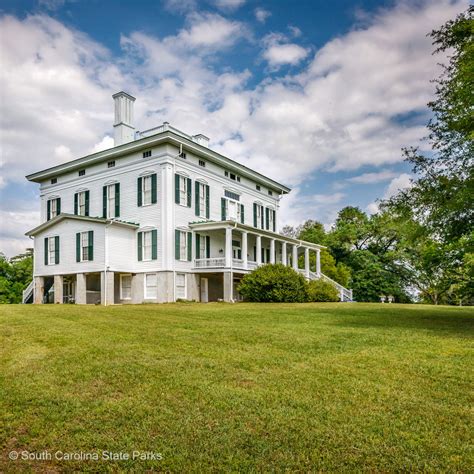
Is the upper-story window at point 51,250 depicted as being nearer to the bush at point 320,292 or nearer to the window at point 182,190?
the window at point 182,190

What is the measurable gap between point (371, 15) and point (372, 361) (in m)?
10.9

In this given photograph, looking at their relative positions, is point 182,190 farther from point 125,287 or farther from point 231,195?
point 125,287

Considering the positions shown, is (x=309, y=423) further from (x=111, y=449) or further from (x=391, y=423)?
(x=111, y=449)

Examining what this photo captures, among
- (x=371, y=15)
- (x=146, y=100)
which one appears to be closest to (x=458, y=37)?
(x=371, y=15)

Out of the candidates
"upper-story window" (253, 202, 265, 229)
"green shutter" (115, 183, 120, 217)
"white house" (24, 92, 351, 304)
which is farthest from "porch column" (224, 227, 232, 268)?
"upper-story window" (253, 202, 265, 229)

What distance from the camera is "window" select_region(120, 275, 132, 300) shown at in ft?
79.6

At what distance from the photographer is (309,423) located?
394 centimetres

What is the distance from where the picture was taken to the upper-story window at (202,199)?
25.3 m

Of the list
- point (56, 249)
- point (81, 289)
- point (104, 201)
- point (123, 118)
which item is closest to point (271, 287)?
point (81, 289)

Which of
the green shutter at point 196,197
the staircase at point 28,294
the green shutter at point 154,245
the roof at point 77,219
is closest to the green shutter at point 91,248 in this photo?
the roof at point 77,219

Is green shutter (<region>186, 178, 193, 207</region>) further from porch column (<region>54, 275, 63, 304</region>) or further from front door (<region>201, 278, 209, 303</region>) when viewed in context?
porch column (<region>54, 275, 63, 304</region>)

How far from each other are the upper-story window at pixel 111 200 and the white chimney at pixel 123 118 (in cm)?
326

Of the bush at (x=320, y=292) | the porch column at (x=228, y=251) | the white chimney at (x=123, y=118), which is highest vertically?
the white chimney at (x=123, y=118)

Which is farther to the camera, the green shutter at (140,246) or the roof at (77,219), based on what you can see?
the green shutter at (140,246)
